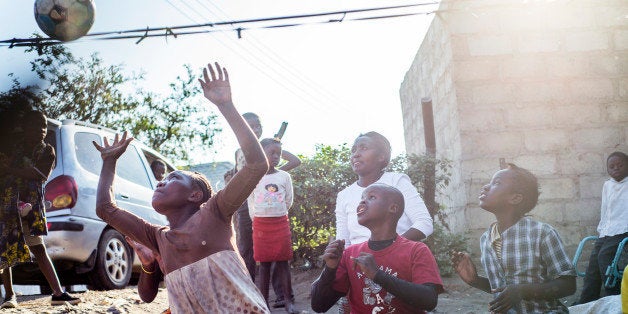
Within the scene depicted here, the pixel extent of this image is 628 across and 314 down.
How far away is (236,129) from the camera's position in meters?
2.54

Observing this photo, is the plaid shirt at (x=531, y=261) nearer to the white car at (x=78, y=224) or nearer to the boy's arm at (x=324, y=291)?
the boy's arm at (x=324, y=291)

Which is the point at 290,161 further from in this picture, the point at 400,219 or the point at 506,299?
the point at 506,299

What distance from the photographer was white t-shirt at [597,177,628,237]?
570 centimetres

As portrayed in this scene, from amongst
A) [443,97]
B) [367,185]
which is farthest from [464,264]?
[443,97]

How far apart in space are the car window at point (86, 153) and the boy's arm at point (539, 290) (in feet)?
14.1

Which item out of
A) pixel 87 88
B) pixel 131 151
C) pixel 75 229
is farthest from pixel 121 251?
pixel 87 88

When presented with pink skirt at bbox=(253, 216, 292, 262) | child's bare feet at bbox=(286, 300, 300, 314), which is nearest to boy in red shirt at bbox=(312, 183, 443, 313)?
pink skirt at bbox=(253, 216, 292, 262)

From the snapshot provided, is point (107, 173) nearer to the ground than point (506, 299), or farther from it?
farther from it

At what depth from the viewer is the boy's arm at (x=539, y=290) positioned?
2.90m

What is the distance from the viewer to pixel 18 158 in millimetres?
4828

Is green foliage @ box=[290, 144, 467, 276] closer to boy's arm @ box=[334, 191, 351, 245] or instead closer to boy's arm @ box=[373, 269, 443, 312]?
boy's arm @ box=[334, 191, 351, 245]

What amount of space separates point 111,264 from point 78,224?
0.66m

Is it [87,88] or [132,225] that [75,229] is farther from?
[87,88]

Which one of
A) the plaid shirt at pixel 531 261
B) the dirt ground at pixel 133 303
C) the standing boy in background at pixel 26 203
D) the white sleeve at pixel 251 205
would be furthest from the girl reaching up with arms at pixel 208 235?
the white sleeve at pixel 251 205
